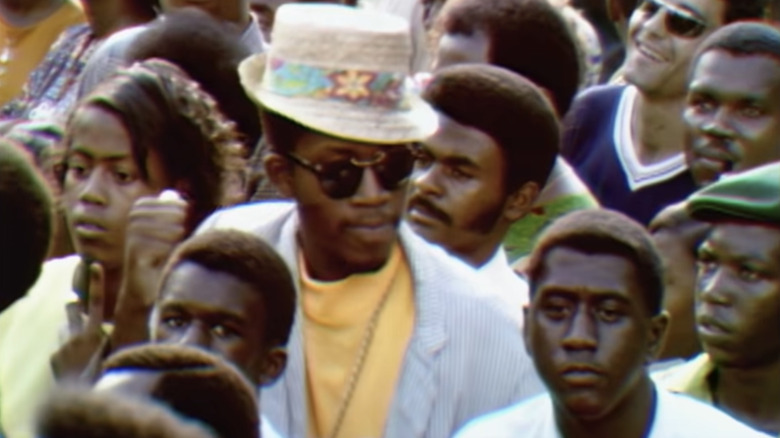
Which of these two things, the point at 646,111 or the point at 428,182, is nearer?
the point at 428,182

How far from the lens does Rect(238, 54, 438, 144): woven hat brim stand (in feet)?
15.9

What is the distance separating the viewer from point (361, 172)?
4.83m

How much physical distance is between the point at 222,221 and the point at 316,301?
0.34 meters

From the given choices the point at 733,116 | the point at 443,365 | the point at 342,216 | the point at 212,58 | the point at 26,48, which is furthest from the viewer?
the point at 26,48

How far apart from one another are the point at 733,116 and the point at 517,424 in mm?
1880

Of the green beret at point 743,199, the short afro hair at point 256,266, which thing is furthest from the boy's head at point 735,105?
the short afro hair at point 256,266

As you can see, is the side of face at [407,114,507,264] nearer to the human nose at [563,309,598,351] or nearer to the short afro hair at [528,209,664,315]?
the short afro hair at [528,209,664,315]

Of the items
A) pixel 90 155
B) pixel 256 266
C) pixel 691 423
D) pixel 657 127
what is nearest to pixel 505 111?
pixel 90 155

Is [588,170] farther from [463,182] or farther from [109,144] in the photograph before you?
[109,144]

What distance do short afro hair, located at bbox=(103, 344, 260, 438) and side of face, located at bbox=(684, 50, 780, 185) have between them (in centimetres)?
290

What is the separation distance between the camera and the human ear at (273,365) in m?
4.56

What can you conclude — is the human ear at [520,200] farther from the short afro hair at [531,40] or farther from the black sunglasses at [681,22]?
the black sunglasses at [681,22]

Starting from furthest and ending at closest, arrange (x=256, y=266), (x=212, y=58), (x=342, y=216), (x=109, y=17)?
1. (x=109, y=17)
2. (x=212, y=58)
3. (x=342, y=216)
4. (x=256, y=266)

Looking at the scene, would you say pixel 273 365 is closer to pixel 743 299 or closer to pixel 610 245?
pixel 610 245
